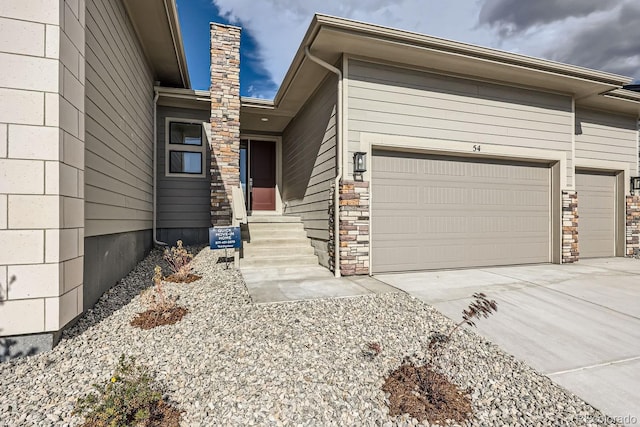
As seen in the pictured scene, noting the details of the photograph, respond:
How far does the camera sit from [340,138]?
15.3 feet

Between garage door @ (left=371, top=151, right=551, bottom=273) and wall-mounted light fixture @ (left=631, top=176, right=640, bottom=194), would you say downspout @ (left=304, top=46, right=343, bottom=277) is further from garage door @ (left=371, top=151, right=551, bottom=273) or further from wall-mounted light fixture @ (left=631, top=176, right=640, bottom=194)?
wall-mounted light fixture @ (left=631, top=176, right=640, bottom=194)

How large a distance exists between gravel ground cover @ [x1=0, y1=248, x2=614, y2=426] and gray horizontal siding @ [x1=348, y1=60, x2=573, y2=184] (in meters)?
2.86

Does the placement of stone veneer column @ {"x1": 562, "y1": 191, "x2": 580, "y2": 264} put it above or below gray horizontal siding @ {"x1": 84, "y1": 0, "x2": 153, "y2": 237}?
below

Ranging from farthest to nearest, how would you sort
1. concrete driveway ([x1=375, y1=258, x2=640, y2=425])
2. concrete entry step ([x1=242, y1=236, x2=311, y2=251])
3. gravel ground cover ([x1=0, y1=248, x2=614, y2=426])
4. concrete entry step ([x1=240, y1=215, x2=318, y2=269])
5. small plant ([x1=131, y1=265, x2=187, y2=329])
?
1. concrete entry step ([x1=242, y1=236, x2=311, y2=251])
2. concrete entry step ([x1=240, y1=215, x2=318, y2=269])
3. small plant ([x1=131, y1=265, x2=187, y2=329])
4. concrete driveway ([x1=375, y1=258, x2=640, y2=425])
5. gravel ground cover ([x1=0, y1=248, x2=614, y2=426])

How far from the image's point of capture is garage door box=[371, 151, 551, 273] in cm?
497

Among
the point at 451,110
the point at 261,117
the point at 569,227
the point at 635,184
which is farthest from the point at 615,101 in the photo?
the point at 261,117

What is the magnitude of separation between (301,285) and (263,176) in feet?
17.3

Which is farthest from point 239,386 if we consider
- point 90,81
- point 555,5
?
point 555,5

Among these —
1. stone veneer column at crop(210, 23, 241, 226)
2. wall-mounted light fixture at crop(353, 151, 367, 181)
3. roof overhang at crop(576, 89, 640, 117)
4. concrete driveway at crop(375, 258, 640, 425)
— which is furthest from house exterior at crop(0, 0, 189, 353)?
roof overhang at crop(576, 89, 640, 117)

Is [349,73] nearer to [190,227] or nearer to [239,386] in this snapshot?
[239,386]

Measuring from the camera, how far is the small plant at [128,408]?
4.93 feet

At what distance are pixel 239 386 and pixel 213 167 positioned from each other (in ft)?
18.2

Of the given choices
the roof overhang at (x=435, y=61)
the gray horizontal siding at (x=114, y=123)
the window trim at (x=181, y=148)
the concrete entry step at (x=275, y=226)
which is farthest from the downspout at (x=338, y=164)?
the window trim at (x=181, y=148)

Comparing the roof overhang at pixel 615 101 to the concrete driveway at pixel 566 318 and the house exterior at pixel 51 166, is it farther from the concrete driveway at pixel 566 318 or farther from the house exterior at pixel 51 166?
the house exterior at pixel 51 166
